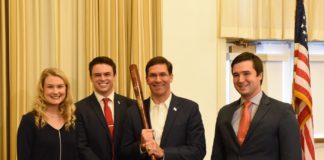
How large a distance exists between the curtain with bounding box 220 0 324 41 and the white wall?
0.17m

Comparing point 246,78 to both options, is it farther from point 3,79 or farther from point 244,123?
point 3,79

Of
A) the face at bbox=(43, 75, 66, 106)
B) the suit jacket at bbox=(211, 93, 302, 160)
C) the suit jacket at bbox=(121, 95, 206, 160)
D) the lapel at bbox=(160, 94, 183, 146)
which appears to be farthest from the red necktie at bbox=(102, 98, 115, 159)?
the suit jacket at bbox=(211, 93, 302, 160)

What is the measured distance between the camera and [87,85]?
10.6ft

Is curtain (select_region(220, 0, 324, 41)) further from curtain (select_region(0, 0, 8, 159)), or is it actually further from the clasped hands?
curtain (select_region(0, 0, 8, 159))

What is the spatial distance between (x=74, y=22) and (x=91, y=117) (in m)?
1.06

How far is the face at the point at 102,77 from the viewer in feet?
8.52

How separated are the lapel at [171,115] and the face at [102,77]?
1.56ft

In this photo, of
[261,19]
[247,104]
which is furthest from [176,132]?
[261,19]

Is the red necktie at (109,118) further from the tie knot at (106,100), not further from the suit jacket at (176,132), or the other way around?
the suit jacket at (176,132)

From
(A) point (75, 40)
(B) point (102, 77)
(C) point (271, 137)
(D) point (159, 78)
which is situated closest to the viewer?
(C) point (271, 137)

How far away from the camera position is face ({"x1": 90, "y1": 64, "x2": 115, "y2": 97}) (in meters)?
2.60

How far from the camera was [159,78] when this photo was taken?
7.63ft

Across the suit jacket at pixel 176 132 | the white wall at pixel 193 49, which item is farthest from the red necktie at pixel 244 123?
the white wall at pixel 193 49

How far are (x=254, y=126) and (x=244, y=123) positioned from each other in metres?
0.07
